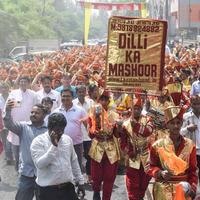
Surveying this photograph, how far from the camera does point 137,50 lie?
6.44 metres

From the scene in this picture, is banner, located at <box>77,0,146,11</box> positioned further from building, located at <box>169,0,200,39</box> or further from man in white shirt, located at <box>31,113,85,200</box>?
man in white shirt, located at <box>31,113,85,200</box>

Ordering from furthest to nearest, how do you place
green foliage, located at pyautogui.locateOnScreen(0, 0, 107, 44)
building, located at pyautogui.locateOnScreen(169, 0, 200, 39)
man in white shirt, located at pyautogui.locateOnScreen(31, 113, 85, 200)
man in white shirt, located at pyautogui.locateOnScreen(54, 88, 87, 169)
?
building, located at pyautogui.locateOnScreen(169, 0, 200, 39)
green foliage, located at pyautogui.locateOnScreen(0, 0, 107, 44)
man in white shirt, located at pyautogui.locateOnScreen(54, 88, 87, 169)
man in white shirt, located at pyautogui.locateOnScreen(31, 113, 85, 200)

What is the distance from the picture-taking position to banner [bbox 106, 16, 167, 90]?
640cm

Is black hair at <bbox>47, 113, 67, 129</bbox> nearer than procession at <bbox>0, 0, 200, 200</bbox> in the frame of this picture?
No

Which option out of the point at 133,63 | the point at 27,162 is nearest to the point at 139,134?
the point at 133,63

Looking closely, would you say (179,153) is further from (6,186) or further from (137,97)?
(6,186)

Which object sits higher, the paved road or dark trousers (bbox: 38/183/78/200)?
dark trousers (bbox: 38/183/78/200)

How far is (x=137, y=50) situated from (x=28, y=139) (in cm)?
152

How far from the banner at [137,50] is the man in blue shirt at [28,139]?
3.34 feet

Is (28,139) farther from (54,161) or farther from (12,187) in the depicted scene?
(12,187)

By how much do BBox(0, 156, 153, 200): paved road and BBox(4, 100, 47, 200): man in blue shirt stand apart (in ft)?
6.26

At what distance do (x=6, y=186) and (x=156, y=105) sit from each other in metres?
2.53

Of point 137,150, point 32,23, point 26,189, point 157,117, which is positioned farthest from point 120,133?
point 32,23

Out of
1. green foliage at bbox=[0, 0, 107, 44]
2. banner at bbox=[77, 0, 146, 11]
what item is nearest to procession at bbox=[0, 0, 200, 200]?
banner at bbox=[77, 0, 146, 11]
